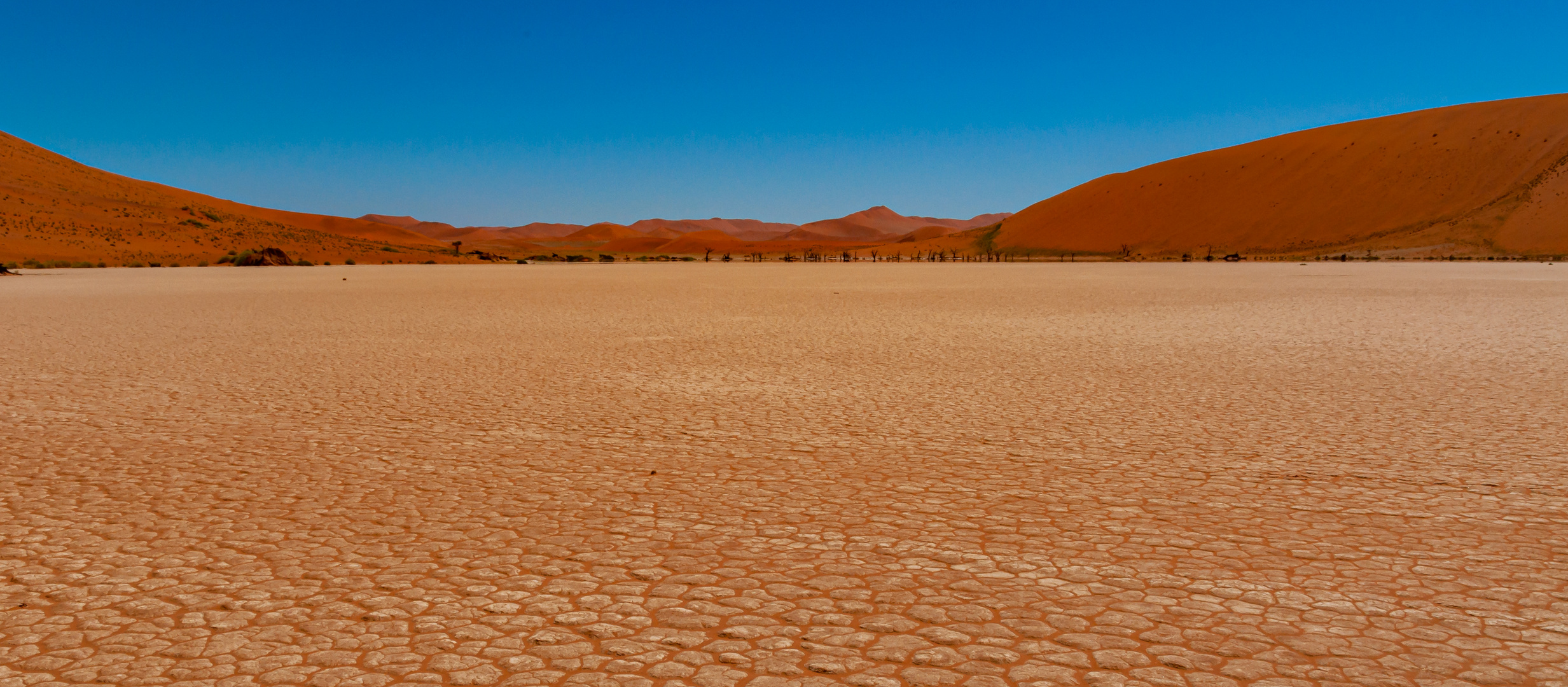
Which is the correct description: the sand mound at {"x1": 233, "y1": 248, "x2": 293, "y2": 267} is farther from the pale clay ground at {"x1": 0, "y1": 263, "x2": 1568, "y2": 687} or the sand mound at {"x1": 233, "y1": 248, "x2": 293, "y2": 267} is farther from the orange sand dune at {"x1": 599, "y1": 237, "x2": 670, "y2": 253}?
the orange sand dune at {"x1": 599, "y1": 237, "x2": 670, "y2": 253}

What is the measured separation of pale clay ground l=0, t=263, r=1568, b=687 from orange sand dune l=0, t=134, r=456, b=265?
54840mm

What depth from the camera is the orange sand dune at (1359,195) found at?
65812mm

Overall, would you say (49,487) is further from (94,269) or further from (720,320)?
(94,269)

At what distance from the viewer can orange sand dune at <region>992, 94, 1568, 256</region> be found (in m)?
65.8

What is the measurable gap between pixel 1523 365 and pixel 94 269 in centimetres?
5300

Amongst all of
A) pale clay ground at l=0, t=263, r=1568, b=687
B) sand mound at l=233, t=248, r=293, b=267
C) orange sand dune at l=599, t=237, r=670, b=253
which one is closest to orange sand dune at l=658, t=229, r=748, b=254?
orange sand dune at l=599, t=237, r=670, b=253

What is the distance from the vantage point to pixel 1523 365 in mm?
9516

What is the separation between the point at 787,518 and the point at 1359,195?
85286 mm

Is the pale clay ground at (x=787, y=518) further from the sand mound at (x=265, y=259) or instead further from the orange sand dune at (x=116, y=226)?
the orange sand dune at (x=116, y=226)

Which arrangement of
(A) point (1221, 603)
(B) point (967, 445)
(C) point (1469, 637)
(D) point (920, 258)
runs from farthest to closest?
(D) point (920, 258)
(B) point (967, 445)
(A) point (1221, 603)
(C) point (1469, 637)

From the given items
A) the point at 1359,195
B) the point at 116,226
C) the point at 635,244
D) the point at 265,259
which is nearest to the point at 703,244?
the point at 635,244

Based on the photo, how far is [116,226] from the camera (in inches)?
2494

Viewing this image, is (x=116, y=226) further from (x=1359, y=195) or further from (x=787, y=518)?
(x=1359, y=195)

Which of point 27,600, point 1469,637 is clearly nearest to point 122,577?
point 27,600
